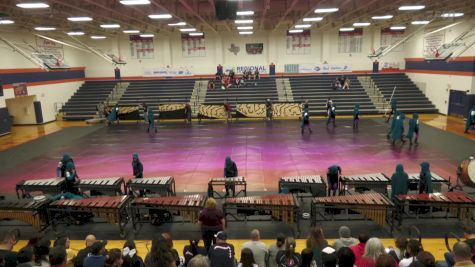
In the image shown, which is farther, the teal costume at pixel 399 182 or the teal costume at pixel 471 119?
the teal costume at pixel 471 119

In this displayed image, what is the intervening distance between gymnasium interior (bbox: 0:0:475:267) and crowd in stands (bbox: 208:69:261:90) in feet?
0.48

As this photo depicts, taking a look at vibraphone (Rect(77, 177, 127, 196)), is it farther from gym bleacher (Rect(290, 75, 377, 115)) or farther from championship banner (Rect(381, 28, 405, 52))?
championship banner (Rect(381, 28, 405, 52))

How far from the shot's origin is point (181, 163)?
51.2ft

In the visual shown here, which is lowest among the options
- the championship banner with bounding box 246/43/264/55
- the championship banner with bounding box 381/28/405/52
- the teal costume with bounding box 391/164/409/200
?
the teal costume with bounding box 391/164/409/200

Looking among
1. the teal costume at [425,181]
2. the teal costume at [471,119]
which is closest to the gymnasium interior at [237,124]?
the teal costume at [425,181]

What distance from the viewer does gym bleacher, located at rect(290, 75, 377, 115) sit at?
93.7 ft

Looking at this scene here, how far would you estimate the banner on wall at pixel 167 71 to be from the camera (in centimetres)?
3509

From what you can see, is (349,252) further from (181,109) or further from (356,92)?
(356,92)

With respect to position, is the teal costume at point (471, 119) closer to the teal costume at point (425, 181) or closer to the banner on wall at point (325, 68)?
the teal costume at point (425, 181)

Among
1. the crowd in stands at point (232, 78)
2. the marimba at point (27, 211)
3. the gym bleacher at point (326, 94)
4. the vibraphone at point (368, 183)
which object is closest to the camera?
the marimba at point (27, 211)

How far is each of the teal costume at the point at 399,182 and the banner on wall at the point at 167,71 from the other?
28077 mm

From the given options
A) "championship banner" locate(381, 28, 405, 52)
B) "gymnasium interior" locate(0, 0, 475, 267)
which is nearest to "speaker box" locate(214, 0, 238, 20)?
"gymnasium interior" locate(0, 0, 475, 267)

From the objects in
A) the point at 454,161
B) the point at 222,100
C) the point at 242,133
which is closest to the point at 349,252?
the point at 454,161

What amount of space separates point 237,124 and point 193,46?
13626 millimetres
